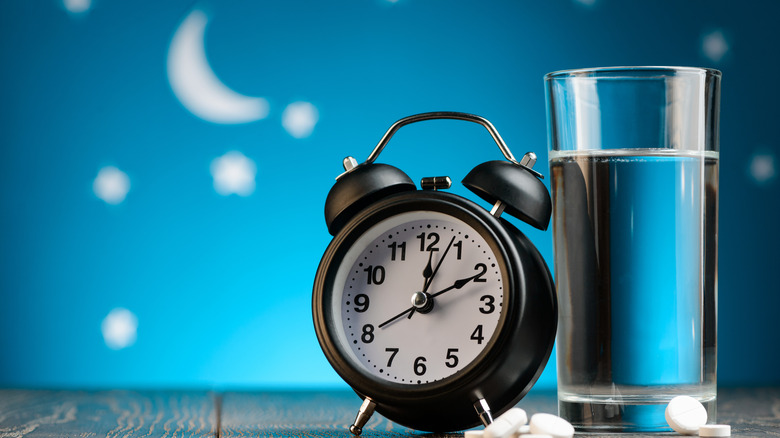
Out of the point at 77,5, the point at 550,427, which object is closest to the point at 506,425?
the point at 550,427

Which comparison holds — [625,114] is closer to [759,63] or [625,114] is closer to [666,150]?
[666,150]

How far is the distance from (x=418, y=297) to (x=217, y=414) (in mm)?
293

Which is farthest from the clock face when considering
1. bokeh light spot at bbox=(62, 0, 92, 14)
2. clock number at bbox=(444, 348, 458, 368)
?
bokeh light spot at bbox=(62, 0, 92, 14)

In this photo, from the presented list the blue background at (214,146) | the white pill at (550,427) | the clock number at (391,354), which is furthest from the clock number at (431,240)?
the blue background at (214,146)

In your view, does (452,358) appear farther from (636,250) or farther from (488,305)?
(636,250)

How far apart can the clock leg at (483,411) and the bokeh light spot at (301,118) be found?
1.46m

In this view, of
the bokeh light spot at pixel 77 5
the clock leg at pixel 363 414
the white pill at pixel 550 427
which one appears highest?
the bokeh light spot at pixel 77 5

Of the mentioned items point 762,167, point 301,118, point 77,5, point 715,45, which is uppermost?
point 77,5

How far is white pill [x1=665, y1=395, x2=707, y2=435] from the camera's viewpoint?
72 cm

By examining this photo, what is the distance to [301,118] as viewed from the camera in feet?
6.97

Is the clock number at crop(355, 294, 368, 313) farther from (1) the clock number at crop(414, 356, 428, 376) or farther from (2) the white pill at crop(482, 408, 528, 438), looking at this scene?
(2) the white pill at crop(482, 408, 528, 438)

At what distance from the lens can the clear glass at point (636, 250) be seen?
0.77 meters

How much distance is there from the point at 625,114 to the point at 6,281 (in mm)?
1776

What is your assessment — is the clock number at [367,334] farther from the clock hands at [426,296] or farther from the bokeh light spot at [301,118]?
the bokeh light spot at [301,118]
